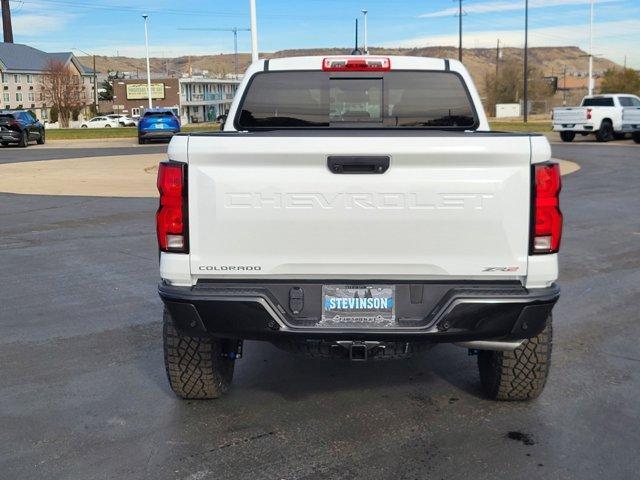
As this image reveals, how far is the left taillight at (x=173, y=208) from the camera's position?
3783 mm

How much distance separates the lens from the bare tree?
91500mm

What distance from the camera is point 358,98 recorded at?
555 cm

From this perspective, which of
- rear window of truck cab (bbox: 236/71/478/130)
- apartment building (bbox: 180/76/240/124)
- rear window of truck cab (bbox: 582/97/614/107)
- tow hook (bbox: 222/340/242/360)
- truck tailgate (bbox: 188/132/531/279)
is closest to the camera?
truck tailgate (bbox: 188/132/531/279)

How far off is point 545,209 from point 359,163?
36.8 inches

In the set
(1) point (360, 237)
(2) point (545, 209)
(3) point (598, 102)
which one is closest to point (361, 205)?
(1) point (360, 237)

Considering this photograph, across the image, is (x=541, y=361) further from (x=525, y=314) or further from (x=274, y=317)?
(x=274, y=317)

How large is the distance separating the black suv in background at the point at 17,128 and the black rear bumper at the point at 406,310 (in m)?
32.4

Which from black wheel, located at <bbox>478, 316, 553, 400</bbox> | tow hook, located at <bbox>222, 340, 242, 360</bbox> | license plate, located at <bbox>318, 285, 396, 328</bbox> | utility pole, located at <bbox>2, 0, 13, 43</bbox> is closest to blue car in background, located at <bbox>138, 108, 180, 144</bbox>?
tow hook, located at <bbox>222, 340, 242, 360</bbox>

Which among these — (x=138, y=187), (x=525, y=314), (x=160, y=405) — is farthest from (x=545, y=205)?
(x=138, y=187)

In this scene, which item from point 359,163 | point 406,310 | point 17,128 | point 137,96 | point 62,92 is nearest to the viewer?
point 359,163

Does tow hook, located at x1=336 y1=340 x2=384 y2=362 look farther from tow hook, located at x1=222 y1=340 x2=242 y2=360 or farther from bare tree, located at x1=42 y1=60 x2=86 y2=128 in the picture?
bare tree, located at x1=42 y1=60 x2=86 y2=128

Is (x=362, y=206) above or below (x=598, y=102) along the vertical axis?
below

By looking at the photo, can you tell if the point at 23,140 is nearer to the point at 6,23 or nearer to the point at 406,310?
the point at 406,310

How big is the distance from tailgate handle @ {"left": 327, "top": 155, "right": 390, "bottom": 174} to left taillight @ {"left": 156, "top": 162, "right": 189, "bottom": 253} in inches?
28.7
